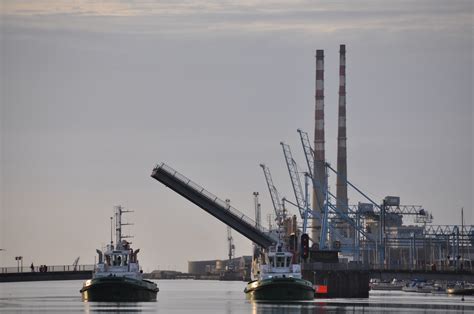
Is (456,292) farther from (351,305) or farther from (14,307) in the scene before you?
(14,307)

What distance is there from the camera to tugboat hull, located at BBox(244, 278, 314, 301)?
112938 mm

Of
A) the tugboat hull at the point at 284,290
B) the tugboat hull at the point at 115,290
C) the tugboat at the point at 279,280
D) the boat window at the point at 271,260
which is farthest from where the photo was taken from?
the boat window at the point at 271,260

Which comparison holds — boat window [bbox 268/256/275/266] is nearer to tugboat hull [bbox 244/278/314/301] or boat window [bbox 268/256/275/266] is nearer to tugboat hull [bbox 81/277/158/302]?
tugboat hull [bbox 244/278/314/301]

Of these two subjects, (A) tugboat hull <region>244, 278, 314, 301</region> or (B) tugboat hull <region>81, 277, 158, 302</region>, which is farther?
(A) tugboat hull <region>244, 278, 314, 301</region>

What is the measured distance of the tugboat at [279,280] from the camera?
371 feet

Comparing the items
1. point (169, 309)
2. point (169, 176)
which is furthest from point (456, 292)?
point (169, 309)

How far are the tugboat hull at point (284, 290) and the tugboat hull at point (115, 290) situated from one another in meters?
8.51

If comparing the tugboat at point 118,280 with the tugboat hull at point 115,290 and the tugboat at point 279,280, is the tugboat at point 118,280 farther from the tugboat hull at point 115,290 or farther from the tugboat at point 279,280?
the tugboat at point 279,280

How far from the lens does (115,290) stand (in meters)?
110

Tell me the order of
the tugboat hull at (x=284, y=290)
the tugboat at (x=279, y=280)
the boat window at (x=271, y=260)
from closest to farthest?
the tugboat hull at (x=284, y=290) → the tugboat at (x=279, y=280) → the boat window at (x=271, y=260)

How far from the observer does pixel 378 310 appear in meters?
102

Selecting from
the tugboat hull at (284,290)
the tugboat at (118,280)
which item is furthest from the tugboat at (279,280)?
the tugboat at (118,280)

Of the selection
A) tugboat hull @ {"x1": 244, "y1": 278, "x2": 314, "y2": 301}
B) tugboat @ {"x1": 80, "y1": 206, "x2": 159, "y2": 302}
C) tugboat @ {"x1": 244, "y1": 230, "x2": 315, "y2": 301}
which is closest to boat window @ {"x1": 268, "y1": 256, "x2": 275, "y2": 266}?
tugboat @ {"x1": 244, "y1": 230, "x2": 315, "y2": 301}

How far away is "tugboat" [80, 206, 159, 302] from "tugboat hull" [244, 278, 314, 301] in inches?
327
